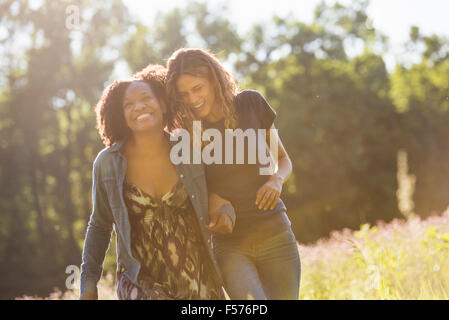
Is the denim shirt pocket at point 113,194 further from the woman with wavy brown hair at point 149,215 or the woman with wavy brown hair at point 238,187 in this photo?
the woman with wavy brown hair at point 238,187

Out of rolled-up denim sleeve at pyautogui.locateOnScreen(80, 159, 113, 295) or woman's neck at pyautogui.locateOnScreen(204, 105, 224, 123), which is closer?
rolled-up denim sleeve at pyautogui.locateOnScreen(80, 159, 113, 295)

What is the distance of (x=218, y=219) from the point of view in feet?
9.83

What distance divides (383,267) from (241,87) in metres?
23.6

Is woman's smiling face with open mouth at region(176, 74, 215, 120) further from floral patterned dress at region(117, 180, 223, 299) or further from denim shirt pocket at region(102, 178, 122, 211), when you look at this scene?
denim shirt pocket at region(102, 178, 122, 211)

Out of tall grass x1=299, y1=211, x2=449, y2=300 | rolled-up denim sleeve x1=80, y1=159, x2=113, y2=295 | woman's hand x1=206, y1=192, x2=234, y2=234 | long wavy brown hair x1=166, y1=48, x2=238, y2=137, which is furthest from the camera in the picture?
tall grass x1=299, y1=211, x2=449, y2=300

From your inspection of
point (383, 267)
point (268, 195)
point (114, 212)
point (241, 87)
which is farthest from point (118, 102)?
point (241, 87)

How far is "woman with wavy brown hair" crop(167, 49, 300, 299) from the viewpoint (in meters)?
3.13

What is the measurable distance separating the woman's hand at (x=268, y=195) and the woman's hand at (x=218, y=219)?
19 cm

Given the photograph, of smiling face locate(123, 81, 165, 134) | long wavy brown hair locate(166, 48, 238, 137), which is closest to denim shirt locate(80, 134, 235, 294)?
smiling face locate(123, 81, 165, 134)

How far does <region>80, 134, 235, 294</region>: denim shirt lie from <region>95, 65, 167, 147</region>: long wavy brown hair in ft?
0.59

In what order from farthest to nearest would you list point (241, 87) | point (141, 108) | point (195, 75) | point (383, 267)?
1. point (241, 87)
2. point (383, 267)
3. point (195, 75)
4. point (141, 108)

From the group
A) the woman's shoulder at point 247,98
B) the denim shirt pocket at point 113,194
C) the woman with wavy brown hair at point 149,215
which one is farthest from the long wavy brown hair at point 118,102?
the woman's shoulder at point 247,98

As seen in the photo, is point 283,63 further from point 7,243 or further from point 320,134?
point 7,243

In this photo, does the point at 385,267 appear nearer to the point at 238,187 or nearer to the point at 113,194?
the point at 238,187
